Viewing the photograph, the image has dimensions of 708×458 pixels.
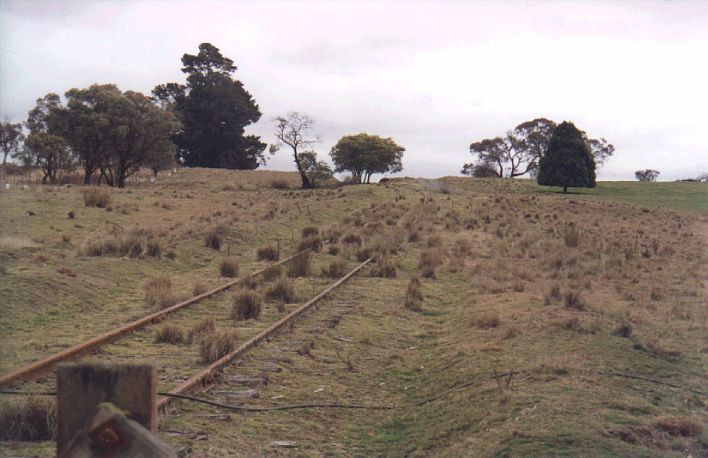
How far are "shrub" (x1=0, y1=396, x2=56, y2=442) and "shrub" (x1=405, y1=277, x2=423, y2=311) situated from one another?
9269mm

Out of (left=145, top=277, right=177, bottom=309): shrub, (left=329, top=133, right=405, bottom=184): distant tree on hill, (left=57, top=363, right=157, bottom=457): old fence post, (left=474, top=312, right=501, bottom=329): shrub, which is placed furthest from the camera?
(left=329, top=133, right=405, bottom=184): distant tree on hill

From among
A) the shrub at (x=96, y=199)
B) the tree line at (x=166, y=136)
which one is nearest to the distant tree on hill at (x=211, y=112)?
the tree line at (x=166, y=136)

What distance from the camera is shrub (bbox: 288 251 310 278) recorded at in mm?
19281

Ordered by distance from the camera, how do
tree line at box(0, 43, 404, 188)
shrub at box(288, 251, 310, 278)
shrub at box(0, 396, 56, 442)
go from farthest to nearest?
tree line at box(0, 43, 404, 188), shrub at box(288, 251, 310, 278), shrub at box(0, 396, 56, 442)

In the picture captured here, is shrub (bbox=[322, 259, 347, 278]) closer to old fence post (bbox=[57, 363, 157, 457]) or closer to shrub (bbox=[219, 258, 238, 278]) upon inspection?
shrub (bbox=[219, 258, 238, 278])

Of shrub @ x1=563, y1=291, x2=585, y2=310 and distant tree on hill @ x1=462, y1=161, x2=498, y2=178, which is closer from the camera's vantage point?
shrub @ x1=563, y1=291, x2=585, y2=310

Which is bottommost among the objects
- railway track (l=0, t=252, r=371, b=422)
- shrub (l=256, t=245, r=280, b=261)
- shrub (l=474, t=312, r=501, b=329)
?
railway track (l=0, t=252, r=371, b=422)

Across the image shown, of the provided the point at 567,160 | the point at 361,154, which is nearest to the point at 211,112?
the point at 361,154

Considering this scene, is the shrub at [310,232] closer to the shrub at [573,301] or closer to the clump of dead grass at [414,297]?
the clump of dead grass at [414,297]

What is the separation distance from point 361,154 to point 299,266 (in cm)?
6854

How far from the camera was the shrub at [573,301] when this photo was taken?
1374cm

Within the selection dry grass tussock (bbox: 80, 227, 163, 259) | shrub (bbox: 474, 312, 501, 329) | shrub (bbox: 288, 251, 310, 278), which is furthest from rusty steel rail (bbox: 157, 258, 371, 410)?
dry grass tussock (bbox: 80, 227, 163, 259)

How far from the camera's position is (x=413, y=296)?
16125 mm

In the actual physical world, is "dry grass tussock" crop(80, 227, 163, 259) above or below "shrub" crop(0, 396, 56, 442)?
above
